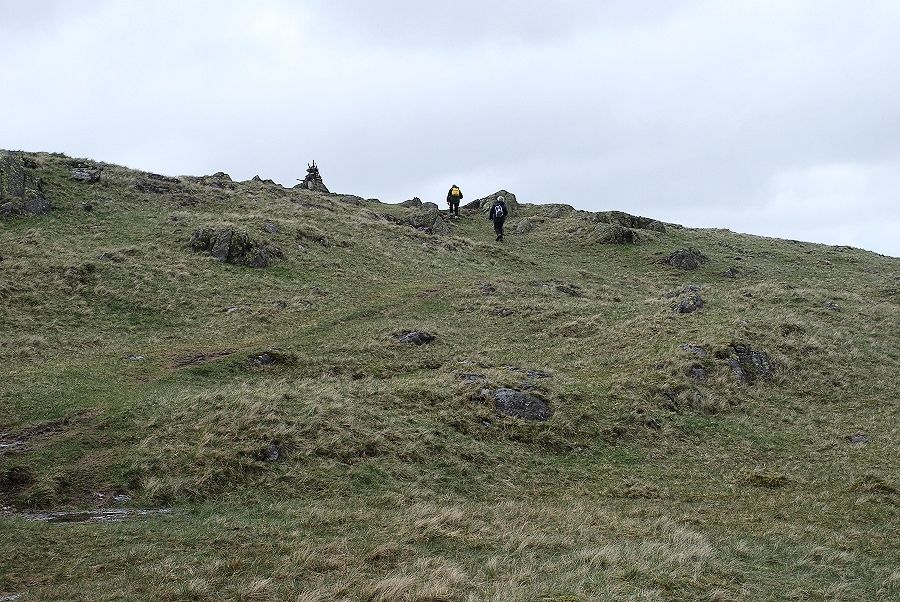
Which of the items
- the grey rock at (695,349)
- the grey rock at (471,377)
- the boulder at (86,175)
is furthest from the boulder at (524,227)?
the grey rock at (471,377)

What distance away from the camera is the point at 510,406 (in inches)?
861

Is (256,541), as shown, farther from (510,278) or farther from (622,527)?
(510,278)

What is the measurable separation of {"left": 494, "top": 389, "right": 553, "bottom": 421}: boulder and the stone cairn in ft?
196

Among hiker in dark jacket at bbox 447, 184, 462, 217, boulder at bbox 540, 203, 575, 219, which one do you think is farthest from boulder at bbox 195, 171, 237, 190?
boulder at bbox 540, 203, 575, 219

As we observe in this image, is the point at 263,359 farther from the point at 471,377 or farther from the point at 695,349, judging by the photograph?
the point at 695,349

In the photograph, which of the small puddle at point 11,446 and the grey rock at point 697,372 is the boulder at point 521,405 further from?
the small puddle at point 11,446

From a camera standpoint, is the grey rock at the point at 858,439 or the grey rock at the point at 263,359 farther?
the grey rock at the point at 263,359

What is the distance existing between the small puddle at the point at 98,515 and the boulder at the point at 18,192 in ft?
114

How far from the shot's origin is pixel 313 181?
78.3m

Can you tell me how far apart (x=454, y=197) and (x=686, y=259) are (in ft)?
84.7

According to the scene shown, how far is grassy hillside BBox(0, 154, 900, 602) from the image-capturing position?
11.1 m

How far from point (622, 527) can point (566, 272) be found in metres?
35.2

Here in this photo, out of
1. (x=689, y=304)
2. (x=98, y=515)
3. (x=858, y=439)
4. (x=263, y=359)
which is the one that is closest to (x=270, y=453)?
(x=98, y=515)

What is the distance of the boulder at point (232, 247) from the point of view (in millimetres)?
39406
